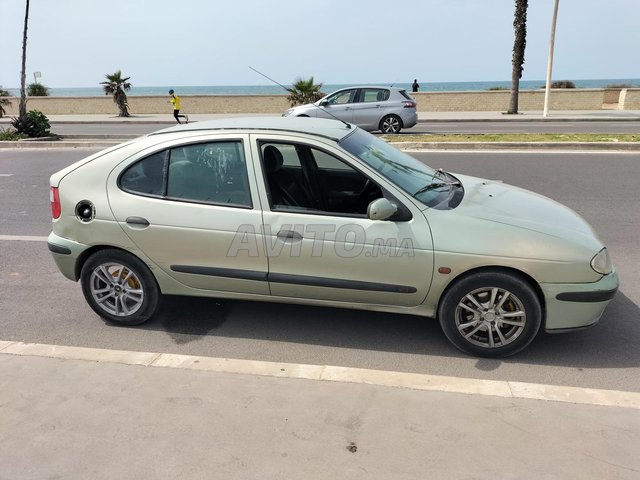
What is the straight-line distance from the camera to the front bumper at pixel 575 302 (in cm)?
339

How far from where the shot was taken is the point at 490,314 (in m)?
3.51

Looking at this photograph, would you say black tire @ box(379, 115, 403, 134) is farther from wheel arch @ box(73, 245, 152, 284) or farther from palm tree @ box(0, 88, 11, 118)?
palm tree @ box(0, 88, 11, 118)

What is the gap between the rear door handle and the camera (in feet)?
12.9

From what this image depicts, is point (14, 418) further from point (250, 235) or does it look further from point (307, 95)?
point (307, 95)

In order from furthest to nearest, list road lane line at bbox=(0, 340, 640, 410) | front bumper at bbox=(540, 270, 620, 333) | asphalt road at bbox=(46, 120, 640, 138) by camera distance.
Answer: asphalt road at bbox=(46, 120, 640, 138) → front bumper at bbox=(540, 270, 620, 333) → road lane line at bbox=(0, 340, 640, 410)

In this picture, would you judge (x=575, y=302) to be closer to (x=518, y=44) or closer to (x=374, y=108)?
(x=374, y=108)

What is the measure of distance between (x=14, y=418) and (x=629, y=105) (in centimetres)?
3047

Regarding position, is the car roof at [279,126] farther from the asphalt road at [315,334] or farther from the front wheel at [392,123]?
the front wheel at [392,123]

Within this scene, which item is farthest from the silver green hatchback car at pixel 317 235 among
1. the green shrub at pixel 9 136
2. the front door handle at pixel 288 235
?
the green shrub at pixel 9 136

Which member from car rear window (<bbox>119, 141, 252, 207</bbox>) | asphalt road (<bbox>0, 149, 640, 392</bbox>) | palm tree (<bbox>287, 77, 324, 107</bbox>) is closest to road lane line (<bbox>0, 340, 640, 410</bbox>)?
asphalt road (<bbox>0, 149, 640, 392</bbox>)

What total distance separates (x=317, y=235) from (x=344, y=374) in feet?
3.12

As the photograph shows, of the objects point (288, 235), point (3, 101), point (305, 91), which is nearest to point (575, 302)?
point (288, 235)

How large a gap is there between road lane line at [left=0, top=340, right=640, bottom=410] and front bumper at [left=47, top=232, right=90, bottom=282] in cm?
64

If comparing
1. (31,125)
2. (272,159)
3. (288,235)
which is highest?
(31,125)
